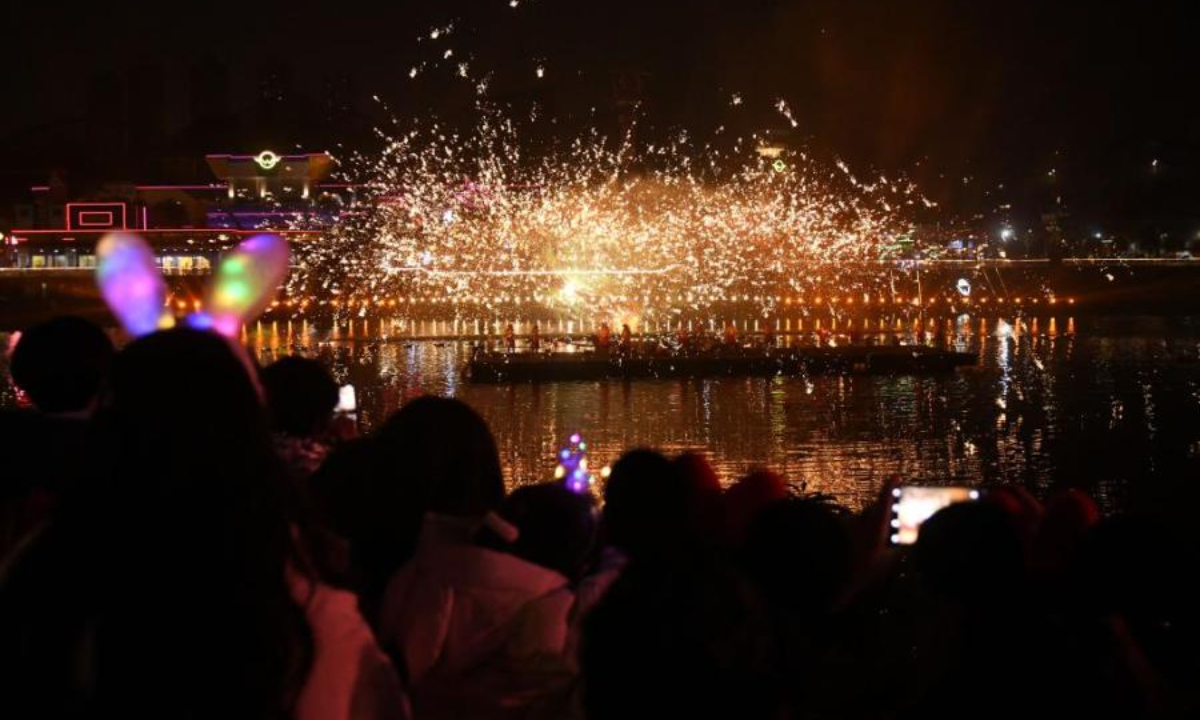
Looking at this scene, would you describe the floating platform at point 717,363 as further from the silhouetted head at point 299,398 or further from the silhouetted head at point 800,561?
the silhouetted head at point 800,561

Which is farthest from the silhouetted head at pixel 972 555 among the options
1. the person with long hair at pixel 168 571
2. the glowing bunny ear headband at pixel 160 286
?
the glowing bunny ear headband at pixel 160 286

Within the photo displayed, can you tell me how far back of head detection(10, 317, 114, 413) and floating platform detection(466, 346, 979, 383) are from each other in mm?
25320

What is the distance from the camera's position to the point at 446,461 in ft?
9.34

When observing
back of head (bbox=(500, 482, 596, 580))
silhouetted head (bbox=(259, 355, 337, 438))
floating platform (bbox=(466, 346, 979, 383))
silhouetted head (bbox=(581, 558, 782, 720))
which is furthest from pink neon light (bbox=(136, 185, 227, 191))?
silhouetted head (bbox=(581, 558, 782, 720))

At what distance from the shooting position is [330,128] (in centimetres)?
11181

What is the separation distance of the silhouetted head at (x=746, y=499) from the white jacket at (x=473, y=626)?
1133 mm

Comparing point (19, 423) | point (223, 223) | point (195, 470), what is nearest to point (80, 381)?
point (19, 423)

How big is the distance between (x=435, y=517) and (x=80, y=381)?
3.66 ft

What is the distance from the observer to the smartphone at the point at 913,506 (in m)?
4.24

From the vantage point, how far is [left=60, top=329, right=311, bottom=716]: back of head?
1.87 m

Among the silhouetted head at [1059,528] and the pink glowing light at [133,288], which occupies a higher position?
the pink glowing light at [133,288]

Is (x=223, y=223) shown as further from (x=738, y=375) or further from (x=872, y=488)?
(x=872, y=488)

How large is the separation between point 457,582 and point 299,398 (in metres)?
1.37

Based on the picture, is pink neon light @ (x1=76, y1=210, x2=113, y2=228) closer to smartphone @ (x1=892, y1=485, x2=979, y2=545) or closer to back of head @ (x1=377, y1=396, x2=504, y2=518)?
smartphone @ (x1=892, y1=485, x2=979, y2=545)
